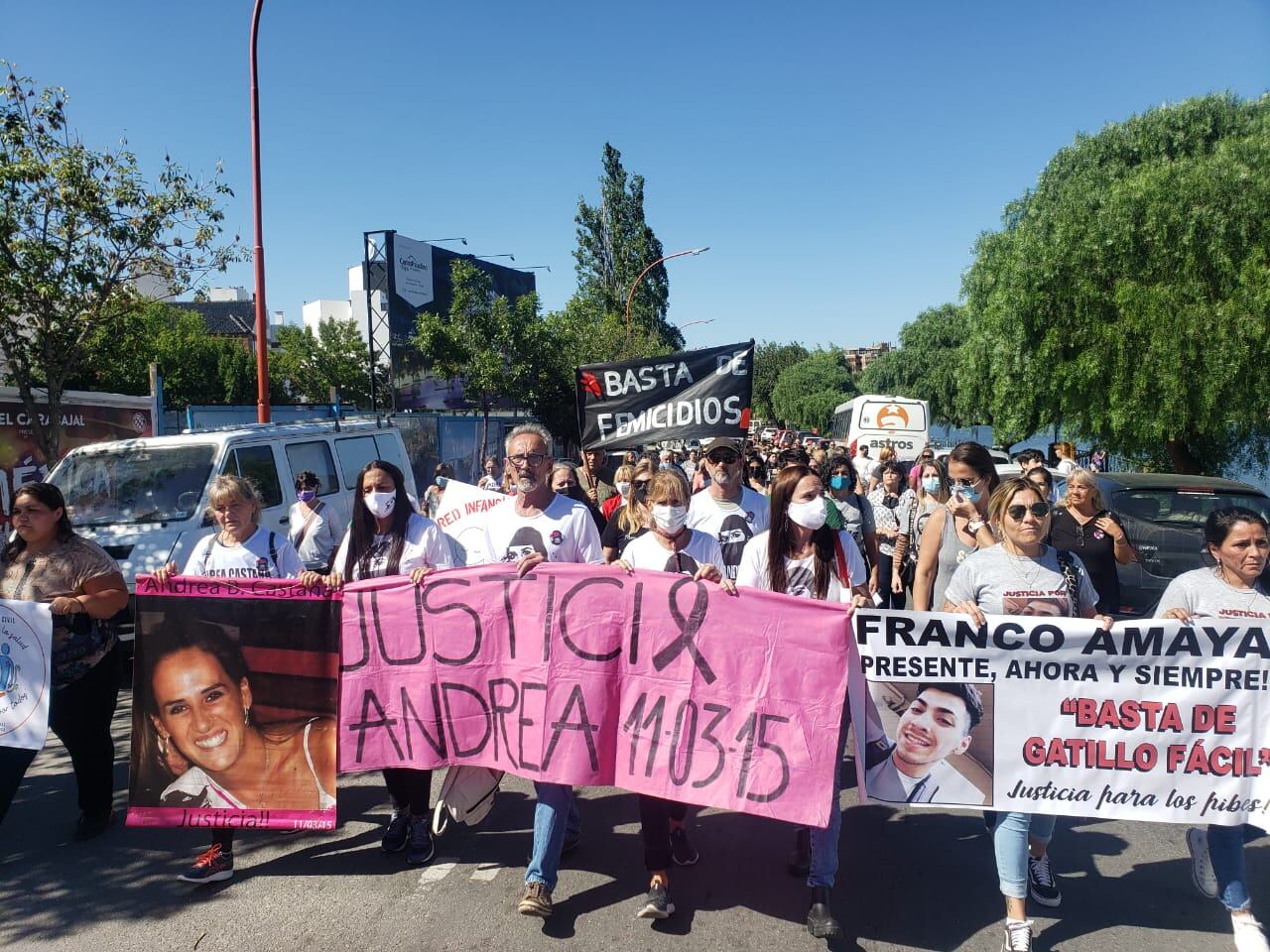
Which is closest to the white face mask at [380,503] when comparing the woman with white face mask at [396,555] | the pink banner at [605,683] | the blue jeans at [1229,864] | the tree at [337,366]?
the woman with white face mask at [396,555]

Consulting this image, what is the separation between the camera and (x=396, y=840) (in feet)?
14.0

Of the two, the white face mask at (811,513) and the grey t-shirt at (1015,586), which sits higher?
the white face mask at (811,513)

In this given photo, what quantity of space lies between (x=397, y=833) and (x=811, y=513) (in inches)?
97.3

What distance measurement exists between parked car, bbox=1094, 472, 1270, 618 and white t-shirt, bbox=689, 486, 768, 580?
3.63m

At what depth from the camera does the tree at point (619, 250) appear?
150 ft

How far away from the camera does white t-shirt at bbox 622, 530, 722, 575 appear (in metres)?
4.15

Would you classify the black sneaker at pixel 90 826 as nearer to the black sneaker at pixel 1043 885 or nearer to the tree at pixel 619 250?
the black sneaker at pixel 1043 885

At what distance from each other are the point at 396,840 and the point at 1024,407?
14.9 m

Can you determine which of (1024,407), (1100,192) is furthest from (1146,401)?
(1100,192)

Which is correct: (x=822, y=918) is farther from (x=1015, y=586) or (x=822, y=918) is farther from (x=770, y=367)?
(x=770, y=367)

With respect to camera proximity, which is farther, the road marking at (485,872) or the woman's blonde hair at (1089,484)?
the woman's blonde hair at (1089,484)

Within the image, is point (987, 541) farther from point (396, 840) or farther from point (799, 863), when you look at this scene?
point (396, 840)

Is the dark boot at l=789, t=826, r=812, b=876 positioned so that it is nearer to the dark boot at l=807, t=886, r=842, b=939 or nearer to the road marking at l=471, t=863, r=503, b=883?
the dark boot at l=807, t=886, r=842, b=939

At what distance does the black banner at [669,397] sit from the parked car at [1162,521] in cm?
324
